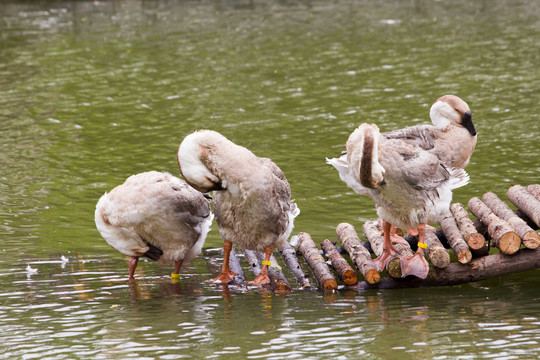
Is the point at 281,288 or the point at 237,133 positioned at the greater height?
the point at 237,133

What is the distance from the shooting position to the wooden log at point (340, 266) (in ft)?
32.1

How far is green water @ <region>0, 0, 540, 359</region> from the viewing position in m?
8.27

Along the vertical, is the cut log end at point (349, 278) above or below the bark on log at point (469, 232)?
below

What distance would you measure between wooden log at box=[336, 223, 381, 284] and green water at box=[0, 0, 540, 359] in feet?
0.92

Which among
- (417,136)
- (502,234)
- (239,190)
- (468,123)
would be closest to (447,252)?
(502,234)

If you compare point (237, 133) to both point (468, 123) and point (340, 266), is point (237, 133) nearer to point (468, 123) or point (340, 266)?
point (468, 123)

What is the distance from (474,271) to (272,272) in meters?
2.40

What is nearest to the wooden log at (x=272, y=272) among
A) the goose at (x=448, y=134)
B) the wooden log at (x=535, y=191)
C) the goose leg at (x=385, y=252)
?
the goose leg at (x=385, y=252)

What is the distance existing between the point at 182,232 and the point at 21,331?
7.53 ft

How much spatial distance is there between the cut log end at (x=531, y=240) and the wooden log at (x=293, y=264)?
2.56 metres

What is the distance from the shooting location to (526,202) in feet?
35.1

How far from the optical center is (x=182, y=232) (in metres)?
10.0

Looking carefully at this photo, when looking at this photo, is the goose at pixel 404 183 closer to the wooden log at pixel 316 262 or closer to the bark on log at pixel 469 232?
the bark on log at pixel 469 232

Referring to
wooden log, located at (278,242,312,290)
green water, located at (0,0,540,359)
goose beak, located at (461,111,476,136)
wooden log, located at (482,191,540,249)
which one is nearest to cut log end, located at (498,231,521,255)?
wooden log, located at (482,191,540,249)
